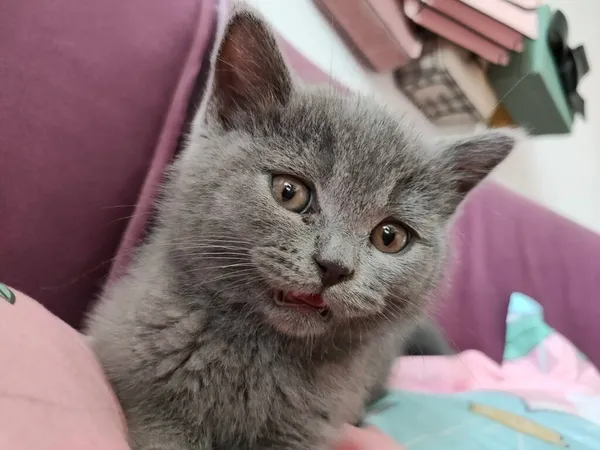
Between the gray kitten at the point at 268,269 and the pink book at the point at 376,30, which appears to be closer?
the gray kitten at the point at 268,269

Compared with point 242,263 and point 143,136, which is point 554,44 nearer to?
point 143,136

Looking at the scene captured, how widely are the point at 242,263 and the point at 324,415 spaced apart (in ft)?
0.74

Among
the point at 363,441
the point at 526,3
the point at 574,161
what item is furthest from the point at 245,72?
the point at 574,161

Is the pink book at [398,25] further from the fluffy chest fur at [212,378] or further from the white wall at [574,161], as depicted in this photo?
the fluffy chest fur at [212,378]

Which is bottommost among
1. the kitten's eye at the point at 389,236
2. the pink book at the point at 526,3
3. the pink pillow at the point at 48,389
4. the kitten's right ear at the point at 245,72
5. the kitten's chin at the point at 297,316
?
the pink pillow at the point at 48,389

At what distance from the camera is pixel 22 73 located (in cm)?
90

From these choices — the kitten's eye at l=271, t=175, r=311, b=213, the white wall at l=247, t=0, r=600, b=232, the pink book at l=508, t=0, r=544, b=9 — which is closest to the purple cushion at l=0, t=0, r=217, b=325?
Result: the kitten's eye at l=271, t=175, r=311, b=213

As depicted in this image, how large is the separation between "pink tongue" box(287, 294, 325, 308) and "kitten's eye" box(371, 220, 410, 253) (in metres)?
0.11

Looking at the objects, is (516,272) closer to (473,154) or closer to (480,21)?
(480,21)

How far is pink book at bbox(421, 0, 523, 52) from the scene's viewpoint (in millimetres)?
1732

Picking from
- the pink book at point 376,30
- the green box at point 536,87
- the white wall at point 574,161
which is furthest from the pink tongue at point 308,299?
the white wall at point 574,161

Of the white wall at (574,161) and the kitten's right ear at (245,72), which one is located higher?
the white wall at (574,161)

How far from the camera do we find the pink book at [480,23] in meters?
1.73

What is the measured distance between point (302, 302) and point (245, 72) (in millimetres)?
307
